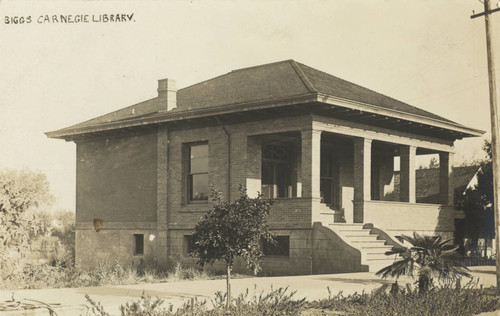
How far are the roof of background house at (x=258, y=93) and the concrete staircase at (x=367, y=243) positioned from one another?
428cm

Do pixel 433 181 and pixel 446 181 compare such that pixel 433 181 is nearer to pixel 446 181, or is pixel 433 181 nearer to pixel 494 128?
pixel 446 181

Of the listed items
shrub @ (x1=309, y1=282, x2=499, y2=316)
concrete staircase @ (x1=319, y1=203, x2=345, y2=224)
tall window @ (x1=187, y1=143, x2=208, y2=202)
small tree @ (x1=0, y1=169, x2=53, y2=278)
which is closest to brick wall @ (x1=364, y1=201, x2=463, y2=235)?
concrete staircase @ (x1=319, y1=203, x2=345, y2=224)

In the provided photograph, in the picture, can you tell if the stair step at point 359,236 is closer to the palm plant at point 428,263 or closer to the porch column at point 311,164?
the porch column at point 311,164

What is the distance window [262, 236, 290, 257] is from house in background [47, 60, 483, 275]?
0.04m

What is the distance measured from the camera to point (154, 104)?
2972 centimetres

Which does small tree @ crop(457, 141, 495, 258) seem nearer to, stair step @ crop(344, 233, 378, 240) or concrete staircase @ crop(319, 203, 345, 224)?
concrete staircase @ crop(319, 203, 345, 224)

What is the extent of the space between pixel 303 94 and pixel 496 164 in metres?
6.50

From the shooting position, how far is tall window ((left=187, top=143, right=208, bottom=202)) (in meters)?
25.6

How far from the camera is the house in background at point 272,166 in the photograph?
2222 centimetres

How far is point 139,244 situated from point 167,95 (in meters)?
6.35

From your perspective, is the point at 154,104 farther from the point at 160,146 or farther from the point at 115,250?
the point at 115,250

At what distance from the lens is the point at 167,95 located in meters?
27.2

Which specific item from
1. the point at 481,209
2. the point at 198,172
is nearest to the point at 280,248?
the point at 198,172

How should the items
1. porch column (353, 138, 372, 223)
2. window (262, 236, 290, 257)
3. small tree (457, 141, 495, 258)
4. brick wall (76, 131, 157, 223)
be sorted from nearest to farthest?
window (262, 236, 290, 257) < porch column (353, 138, 372, 223) < brick wall (76, 131, 157, 223) < small tree (457, 141, 495, 258)
